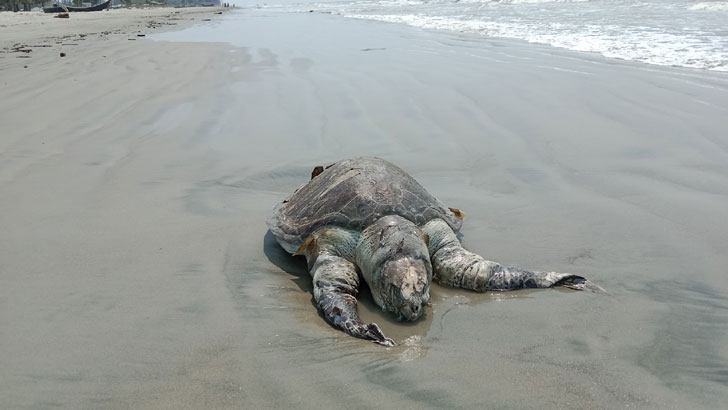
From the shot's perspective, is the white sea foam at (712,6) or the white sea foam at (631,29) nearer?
the white sea foam at (631,29)

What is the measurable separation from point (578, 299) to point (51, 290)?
299 centimetres

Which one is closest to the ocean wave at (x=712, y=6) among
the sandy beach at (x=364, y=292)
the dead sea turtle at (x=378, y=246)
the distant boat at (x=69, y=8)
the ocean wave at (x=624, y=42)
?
the ocean wave at (x=624, y=42)

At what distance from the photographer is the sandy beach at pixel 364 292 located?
238 centimetres

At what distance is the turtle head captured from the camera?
288 centimetres

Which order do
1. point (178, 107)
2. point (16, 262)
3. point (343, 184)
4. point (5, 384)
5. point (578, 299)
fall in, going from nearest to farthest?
point (5, 384) < point (578, 299) < point (16, 262) < point (343, 184) < point (178, 107)

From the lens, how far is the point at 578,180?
4.94 metres

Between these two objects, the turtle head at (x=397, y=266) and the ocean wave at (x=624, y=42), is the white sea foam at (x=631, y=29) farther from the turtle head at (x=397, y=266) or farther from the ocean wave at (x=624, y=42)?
the turtle head at (x=397, y=266)

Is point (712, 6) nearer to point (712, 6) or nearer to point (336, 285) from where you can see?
point (712, 6)

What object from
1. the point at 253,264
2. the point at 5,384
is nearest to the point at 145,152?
the point at 253,264

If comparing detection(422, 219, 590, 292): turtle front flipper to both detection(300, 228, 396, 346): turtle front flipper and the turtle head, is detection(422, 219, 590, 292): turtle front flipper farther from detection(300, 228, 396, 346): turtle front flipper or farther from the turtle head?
detection(300, 228, 396, 346): turtle front flipper

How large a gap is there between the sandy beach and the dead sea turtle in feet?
0.36

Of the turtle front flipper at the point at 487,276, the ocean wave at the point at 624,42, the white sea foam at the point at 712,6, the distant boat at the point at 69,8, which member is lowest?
the turtle front flipper at the point at 487,276

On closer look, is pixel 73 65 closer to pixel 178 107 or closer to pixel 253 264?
pixel 178 107

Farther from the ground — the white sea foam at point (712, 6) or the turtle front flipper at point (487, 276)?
the white sea foam at point (712, 6)
